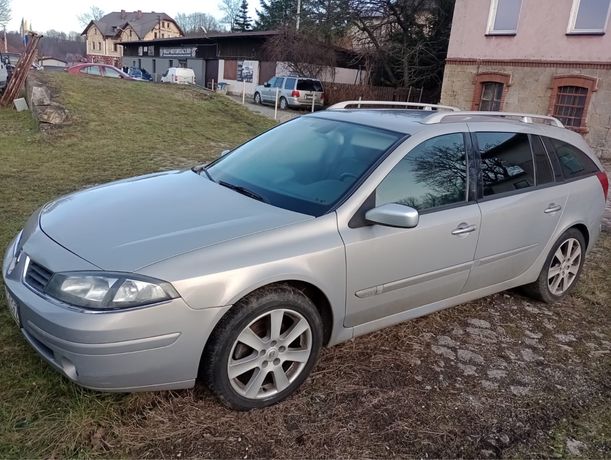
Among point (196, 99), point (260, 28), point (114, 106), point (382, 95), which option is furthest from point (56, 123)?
point (260, 28)

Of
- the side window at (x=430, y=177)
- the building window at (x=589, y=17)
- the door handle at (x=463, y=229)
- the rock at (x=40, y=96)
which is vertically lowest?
the rock at (x=40, y=96)

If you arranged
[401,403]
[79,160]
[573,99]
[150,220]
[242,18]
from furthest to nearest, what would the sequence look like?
[242,18], [573,99], [79,160], [401,403], [150,220]

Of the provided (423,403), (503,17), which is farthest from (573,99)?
(423,403)

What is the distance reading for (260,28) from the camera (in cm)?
5191

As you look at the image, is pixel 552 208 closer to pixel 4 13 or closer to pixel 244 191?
pixel 244 191

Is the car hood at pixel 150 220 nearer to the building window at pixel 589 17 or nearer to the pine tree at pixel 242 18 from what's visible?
the building window at pixel 589 17

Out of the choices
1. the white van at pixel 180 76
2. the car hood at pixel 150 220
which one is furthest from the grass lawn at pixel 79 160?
the white van at pixel 180 76

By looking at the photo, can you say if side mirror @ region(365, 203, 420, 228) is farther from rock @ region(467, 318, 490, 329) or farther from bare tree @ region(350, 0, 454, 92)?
bare tree @ region(350, 0, 454, 92)

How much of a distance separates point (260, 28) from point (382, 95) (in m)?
30.1

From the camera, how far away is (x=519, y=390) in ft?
10.2

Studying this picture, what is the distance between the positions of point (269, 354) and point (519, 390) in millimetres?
1581

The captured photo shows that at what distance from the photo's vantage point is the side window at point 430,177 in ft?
10.2

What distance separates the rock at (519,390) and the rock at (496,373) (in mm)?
117

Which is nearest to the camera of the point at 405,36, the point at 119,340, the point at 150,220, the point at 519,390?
the point at 119,340
